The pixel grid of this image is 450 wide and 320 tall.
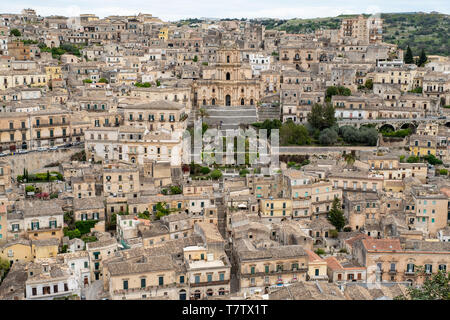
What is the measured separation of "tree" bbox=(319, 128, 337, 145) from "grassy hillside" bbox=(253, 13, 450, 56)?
3149 cm

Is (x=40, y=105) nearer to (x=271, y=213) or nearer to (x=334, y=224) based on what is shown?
(x=271, y=213)

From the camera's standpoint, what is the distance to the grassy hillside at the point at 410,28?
5948 centimetres

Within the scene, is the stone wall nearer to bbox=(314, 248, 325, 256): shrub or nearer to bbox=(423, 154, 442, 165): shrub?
bbox=(314, 248, 325, 256): shrub

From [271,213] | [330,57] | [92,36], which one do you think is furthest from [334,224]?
[92,36]

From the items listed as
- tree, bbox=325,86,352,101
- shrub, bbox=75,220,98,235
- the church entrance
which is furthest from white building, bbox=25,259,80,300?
tree, bbox=325,86,352,101

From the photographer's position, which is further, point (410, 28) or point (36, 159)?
point (410, 28)

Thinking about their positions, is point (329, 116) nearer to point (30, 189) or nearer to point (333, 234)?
point (333, 234)

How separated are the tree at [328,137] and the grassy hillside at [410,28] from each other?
3149 centimetres

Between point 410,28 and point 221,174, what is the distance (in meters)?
51.6

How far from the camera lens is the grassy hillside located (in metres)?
59.5

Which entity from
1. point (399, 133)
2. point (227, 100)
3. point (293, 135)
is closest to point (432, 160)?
point (399, 133)

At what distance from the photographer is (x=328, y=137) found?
2822 cm

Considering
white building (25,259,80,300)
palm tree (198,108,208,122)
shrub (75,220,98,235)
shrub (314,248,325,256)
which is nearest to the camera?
white building (25,259,80,300)

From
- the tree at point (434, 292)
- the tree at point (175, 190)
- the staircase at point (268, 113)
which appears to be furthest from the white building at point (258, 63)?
the tree at point (434, 292)
